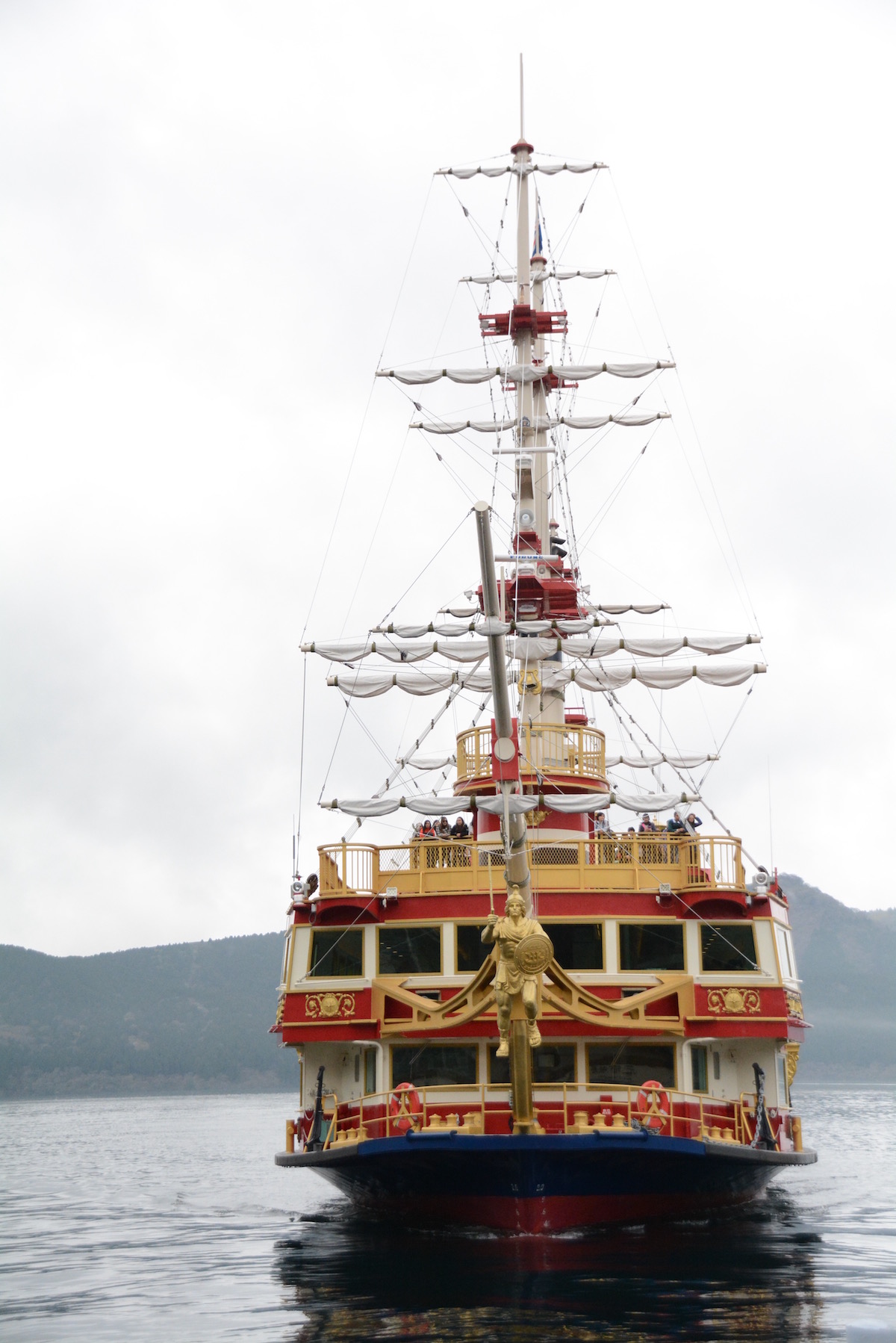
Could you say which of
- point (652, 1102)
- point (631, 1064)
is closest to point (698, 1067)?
point (631, 1064)

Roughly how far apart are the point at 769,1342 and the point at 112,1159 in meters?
50.2

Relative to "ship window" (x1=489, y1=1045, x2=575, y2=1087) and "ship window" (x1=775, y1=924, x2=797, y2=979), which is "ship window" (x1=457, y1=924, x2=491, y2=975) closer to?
"ship window" (x1=489, y1=1045, x2=575, y2=1087)

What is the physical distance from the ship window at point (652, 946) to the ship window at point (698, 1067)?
1771 millimetres

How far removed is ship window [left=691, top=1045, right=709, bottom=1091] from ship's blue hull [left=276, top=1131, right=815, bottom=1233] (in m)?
2.29

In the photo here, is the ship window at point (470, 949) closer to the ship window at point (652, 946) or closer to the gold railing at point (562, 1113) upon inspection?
the gold railing at point (562, 1113)

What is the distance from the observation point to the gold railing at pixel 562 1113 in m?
27.9

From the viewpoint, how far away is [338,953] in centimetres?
3186

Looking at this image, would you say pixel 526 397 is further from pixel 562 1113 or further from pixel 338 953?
pixel 562 1113

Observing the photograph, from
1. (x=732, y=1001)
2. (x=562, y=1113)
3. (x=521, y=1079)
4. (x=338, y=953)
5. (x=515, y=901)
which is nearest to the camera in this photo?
(x=521, y=1079)

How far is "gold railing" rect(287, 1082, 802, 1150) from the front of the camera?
27891mm

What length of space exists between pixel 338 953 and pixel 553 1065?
508 cm

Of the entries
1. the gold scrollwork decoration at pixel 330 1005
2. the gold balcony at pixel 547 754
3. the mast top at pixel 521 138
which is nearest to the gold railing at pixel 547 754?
the gold balcony at pixel 547 754

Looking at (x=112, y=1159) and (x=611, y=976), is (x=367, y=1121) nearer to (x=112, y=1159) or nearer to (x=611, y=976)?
(x=611, y=976)

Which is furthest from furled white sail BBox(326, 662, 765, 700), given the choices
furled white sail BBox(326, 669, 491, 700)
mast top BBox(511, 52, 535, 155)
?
mast top BBox(511, 52, 535, 155)
